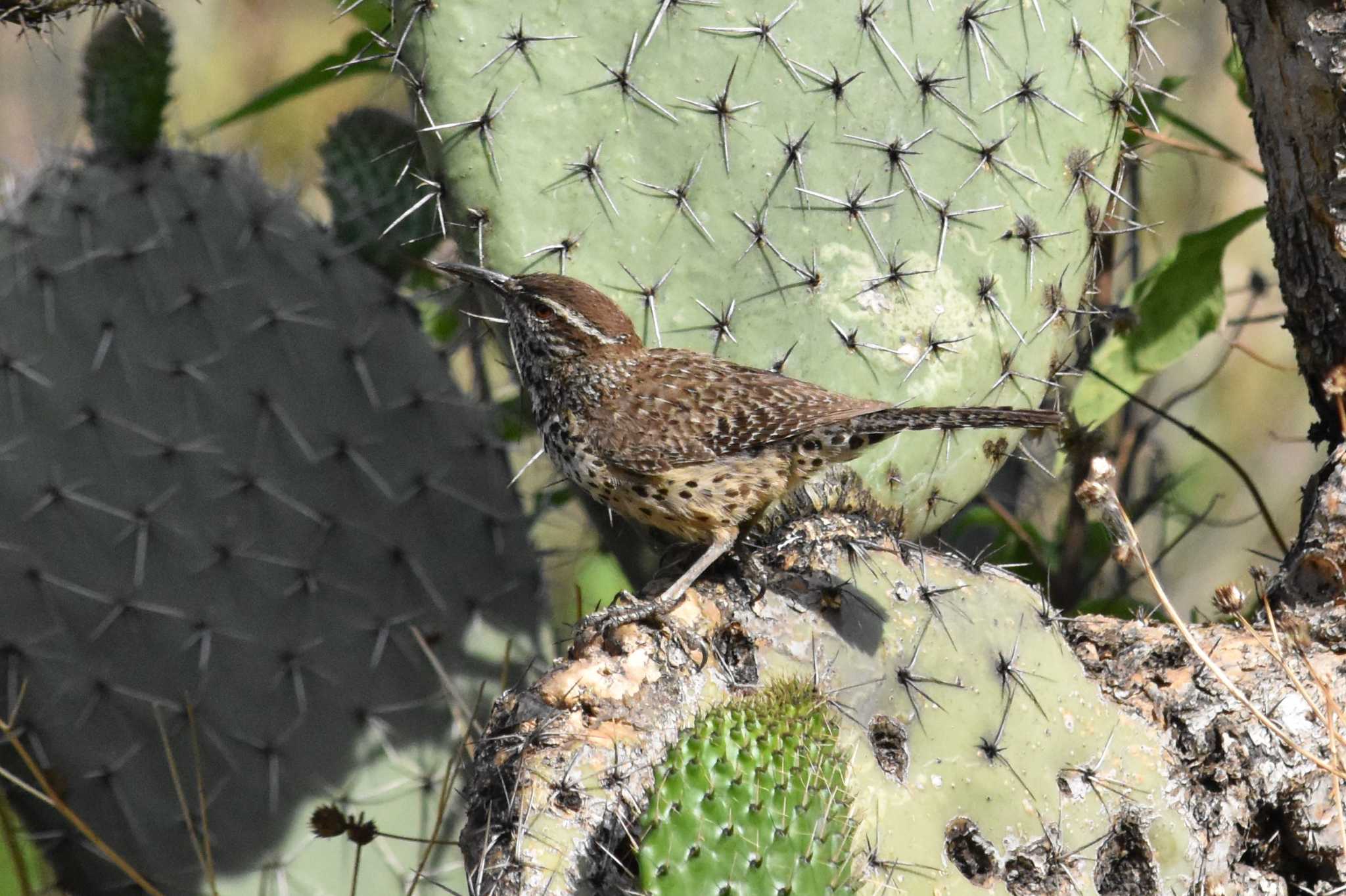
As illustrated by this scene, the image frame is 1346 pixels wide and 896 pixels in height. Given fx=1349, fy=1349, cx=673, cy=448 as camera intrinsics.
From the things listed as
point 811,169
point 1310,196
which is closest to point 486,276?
point 811,169

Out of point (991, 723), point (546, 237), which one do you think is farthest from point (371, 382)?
point (991, 723)

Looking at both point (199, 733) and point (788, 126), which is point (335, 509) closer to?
point (199, 733)

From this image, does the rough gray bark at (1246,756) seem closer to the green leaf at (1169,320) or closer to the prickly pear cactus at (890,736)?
the prickly pear cactus at (890,736)

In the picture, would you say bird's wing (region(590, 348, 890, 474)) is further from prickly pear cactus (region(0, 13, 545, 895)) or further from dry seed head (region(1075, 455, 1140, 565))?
prickly pear cactus (region(0, 13, 545, 895))

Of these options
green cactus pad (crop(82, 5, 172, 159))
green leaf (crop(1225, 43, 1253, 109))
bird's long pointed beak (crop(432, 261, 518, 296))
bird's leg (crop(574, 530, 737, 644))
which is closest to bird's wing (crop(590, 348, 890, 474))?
bird's leg (crop(574, 530, 737, 644))

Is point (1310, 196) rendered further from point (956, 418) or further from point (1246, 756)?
point (1246, 756)

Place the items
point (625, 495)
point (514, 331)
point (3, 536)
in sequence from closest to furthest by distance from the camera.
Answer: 1. point (625, 495)
2. point (514, 331)
3. point (3, 536)
